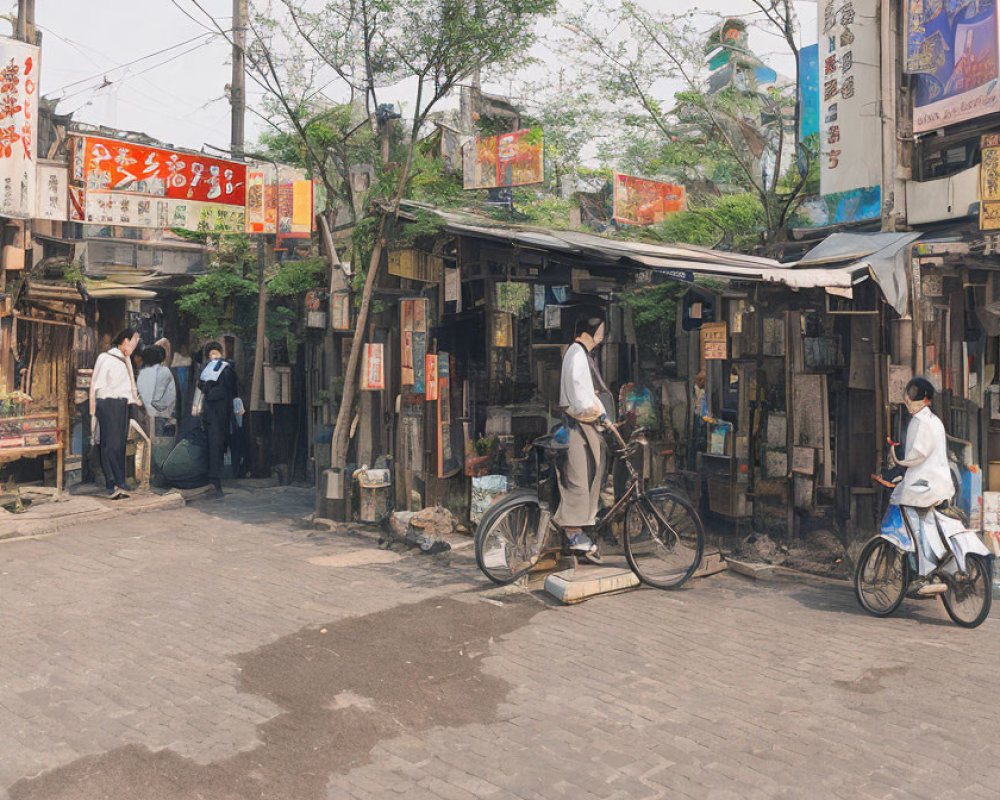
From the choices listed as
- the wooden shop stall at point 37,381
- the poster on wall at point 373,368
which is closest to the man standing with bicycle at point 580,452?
the poster on wall at point 373,368

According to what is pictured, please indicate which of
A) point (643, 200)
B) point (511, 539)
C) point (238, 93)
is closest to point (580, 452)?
point (511, 539)

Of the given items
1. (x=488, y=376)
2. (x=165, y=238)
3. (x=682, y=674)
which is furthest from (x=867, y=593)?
(x=165, y=238)

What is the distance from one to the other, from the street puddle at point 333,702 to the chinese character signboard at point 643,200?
9708mm

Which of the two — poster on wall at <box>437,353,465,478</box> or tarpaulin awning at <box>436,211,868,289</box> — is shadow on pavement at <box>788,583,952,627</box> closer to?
tarpaulin awning at <box>436,211,868,289</box>

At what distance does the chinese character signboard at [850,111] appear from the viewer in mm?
10352

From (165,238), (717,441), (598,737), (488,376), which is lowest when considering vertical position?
(598,737)

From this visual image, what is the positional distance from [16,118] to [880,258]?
11.2 metres

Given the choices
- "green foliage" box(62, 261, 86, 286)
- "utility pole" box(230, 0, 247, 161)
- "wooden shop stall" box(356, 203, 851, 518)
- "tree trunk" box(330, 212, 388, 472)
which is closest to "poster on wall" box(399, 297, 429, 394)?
"wooden shop stall" box(356, 203, 851, 518)

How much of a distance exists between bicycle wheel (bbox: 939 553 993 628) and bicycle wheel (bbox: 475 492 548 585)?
3.50m

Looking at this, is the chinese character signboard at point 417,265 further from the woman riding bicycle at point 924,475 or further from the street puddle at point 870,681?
the street puddle at point 870,681

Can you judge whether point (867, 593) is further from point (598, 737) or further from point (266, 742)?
point (266, 742)

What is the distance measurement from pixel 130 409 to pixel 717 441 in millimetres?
8631

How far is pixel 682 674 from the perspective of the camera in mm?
6113

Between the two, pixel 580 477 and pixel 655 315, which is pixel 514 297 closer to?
pixel 655 315
